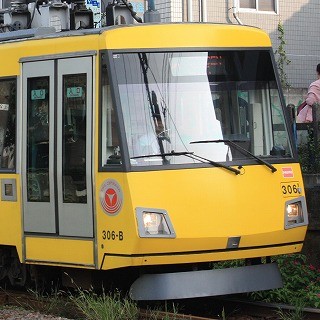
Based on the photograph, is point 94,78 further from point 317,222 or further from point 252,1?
point 252,1

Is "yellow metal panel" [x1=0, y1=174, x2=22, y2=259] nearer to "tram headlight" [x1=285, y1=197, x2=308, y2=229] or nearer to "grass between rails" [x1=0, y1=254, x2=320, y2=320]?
"grass between rails" [x1=0, y1=254, x2=320, y2=320]

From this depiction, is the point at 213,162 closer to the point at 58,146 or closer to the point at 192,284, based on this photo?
the point at 192,284

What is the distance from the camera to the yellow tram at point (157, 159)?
1014cm

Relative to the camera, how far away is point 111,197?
402 inches

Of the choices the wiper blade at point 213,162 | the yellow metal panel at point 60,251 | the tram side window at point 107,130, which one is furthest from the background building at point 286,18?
the wiper blade at point 213,162

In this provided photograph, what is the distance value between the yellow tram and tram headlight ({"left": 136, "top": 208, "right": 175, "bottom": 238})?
0.01 m

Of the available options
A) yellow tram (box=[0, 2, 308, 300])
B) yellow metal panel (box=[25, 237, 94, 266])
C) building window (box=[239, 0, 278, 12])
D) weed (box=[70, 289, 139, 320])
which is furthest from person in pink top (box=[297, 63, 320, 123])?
building window (box=[239, 0, 278, 12])

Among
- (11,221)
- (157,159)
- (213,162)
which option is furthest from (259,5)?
(157,159)

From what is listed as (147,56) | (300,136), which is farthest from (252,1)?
(147,56)

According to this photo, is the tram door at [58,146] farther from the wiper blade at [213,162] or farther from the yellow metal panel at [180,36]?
the wiper blade at [213,162]

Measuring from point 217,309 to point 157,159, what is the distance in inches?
77.9

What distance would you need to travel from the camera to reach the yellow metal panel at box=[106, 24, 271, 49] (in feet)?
34.4

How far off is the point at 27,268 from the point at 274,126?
309cm

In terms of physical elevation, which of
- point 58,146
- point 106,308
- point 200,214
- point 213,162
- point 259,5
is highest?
point 259,5
